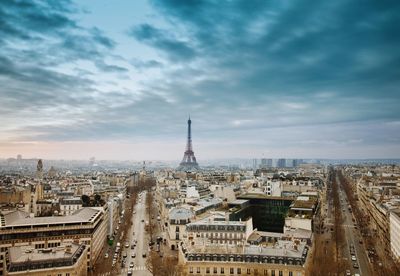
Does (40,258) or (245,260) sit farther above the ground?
(40,258)

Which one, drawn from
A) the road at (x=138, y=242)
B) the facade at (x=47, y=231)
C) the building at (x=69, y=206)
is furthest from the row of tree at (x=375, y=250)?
the building at (x=69, y=206)

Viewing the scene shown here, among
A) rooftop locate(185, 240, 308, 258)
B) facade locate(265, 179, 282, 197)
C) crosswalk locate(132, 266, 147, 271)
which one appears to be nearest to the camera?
rooftop locate(185, 240, 308, 258)

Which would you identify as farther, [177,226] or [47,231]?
[177,226]

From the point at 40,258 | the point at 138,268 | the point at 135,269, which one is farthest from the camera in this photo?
the point at 138,268

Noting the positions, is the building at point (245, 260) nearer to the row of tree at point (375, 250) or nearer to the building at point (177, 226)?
the row of tree at point (375, 250)

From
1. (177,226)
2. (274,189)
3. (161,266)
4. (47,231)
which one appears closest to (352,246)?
(274,189)

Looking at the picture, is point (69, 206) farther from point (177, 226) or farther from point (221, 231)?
point (221, 231)

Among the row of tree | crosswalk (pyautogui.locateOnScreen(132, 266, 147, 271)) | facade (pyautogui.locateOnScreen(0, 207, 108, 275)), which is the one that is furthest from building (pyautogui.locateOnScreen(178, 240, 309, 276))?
facade (pyautogui.locateOnScreen(0, 207, 108, 275))

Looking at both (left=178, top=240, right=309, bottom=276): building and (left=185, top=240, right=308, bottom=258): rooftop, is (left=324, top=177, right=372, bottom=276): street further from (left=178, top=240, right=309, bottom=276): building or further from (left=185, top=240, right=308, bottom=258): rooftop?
(left=178, top=240, right=309, bottom=276): building

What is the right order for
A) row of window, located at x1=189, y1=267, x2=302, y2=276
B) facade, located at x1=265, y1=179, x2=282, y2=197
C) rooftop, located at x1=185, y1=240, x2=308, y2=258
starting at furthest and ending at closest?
1. facade, located at x1=265, y1=179, x2=282, y2=197
2. rooftop, located at x1=185, y1=240, x2=308, y2=258
3. row of window, located at x1=189, y1=267, x2=302, y2=276

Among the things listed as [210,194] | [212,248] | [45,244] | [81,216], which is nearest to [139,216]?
[210,194]
